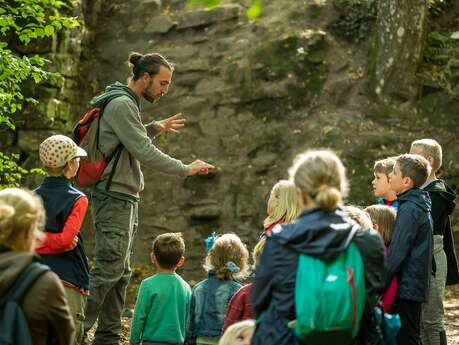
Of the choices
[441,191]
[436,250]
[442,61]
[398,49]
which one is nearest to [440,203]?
[441,191]

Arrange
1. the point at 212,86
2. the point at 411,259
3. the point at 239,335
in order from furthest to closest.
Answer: the point at 212,86 < the point at 411,259 < the point at 239,335

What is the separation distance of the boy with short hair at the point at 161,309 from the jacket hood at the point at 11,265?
2.33 meters

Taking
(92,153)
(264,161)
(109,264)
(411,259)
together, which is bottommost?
(109,264)

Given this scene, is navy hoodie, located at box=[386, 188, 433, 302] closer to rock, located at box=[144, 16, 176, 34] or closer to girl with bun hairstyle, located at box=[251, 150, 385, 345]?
girl with bun hairstyle, located at box=[251, 150, 385, 345]

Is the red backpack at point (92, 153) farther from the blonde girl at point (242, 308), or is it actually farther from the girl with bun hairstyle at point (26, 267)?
the girl with bun hairstyle at point (26, 267)

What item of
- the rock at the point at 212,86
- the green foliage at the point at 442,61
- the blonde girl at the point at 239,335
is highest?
the green foliage at the point at 442,61

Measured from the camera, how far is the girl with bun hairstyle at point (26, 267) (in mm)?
3902

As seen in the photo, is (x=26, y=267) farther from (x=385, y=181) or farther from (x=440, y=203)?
(x=440, y=203)

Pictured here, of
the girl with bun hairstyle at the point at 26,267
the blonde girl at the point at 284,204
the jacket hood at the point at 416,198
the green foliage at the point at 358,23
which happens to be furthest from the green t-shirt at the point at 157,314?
the green foliage at the point at 358,23

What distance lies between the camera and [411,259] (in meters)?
6.01

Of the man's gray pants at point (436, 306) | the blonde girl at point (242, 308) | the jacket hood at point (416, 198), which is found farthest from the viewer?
the man's gray pants at point (436, 306)

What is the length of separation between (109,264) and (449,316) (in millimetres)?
4907

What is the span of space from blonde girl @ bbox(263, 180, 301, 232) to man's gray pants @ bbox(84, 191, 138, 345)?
1.66 m

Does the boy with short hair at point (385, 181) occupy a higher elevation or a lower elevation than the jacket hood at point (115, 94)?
lower
